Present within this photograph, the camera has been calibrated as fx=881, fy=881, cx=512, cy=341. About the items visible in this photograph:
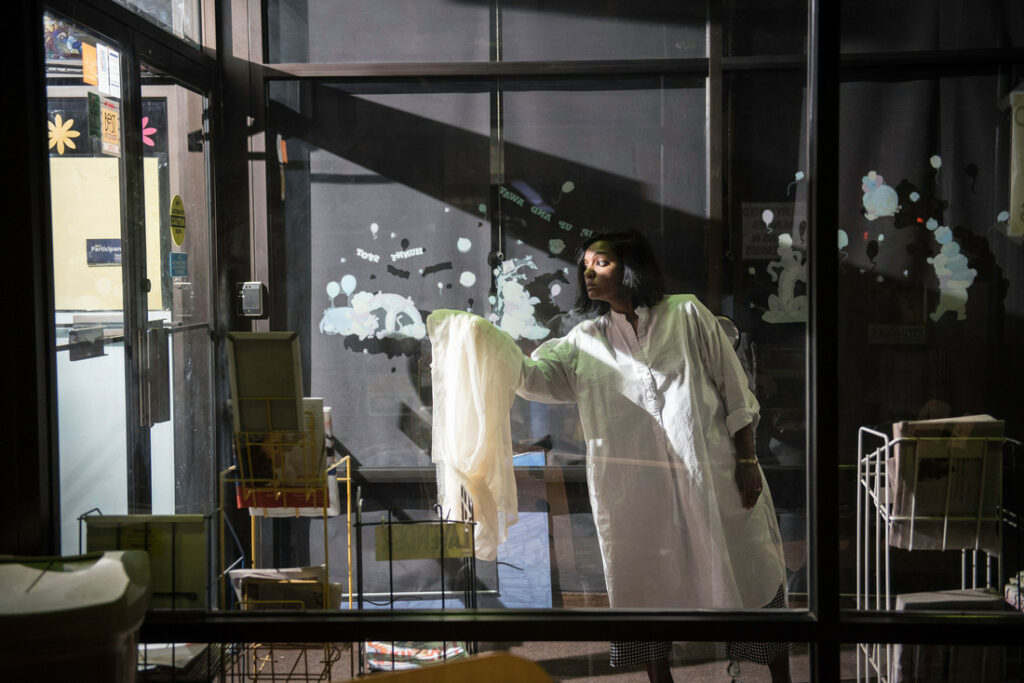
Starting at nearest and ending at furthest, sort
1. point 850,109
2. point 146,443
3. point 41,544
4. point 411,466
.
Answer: point 41,544, point 850,109, point 411,466, point 146,443

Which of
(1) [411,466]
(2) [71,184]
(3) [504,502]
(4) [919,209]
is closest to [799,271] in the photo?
(4) [919,209]

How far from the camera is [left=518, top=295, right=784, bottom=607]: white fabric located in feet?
6.96

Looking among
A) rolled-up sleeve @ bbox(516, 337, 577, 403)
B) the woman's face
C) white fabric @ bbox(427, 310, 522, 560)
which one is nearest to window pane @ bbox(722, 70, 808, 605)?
the woman's face

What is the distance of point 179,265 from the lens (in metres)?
2.24

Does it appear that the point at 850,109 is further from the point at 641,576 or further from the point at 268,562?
the point at 268,562

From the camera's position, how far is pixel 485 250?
2131mm

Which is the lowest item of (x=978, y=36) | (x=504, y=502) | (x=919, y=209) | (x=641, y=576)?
(x=641, y=576)

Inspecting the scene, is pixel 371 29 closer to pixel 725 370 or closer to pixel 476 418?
pixel 476 418

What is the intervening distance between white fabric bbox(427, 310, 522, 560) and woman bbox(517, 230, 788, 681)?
0.07 metres

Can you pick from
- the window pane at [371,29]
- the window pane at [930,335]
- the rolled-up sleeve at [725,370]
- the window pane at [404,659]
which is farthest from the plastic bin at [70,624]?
the window pane at [930,335]

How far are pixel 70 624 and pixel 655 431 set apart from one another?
1.31m

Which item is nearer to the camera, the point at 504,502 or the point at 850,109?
the point at 850,109

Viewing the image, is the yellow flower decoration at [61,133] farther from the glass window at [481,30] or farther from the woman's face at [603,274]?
the woman's face at [603,274]

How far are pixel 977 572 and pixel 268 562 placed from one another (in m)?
1.64
